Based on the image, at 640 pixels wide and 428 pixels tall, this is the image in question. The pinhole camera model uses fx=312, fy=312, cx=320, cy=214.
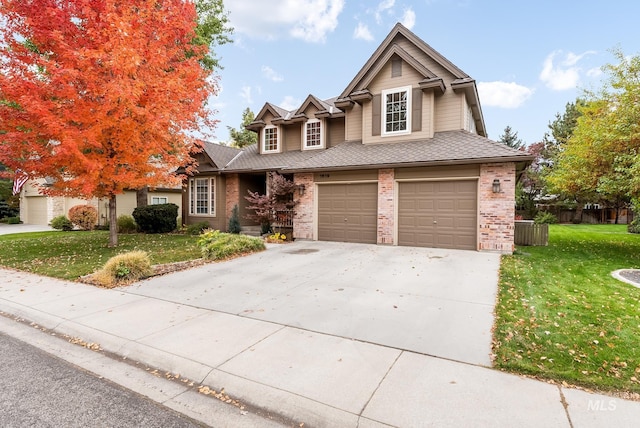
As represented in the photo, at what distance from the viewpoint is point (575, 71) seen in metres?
20.5

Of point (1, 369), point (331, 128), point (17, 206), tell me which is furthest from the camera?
point (17, 206)

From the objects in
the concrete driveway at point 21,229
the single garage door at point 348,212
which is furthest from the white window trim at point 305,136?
the concrete driveway at point 21,229

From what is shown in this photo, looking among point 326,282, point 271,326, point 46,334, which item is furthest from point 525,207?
point 46,334

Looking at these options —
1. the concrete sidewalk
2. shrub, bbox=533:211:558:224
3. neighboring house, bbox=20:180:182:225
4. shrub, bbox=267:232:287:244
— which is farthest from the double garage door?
shrub, bbox=533:211:558:224

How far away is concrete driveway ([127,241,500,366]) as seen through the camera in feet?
13.8

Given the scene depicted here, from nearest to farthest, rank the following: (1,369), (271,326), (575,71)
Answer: (1,369) < (271,326) < (575,71)

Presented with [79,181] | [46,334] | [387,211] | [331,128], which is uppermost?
[331,128]

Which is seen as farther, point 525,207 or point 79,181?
point 525,207

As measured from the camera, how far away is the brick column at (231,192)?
16172 millimetres

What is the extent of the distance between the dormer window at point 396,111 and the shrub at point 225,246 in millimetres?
7015

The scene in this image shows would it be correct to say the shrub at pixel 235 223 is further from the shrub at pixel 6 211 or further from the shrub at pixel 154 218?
the shrub at pixel 6 211

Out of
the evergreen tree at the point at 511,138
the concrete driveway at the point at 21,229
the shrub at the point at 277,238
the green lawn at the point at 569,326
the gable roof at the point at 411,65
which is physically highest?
the evergreen tree at the point at 511,138

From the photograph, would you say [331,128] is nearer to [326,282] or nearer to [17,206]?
[326,282]

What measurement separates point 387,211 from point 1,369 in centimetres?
1030
